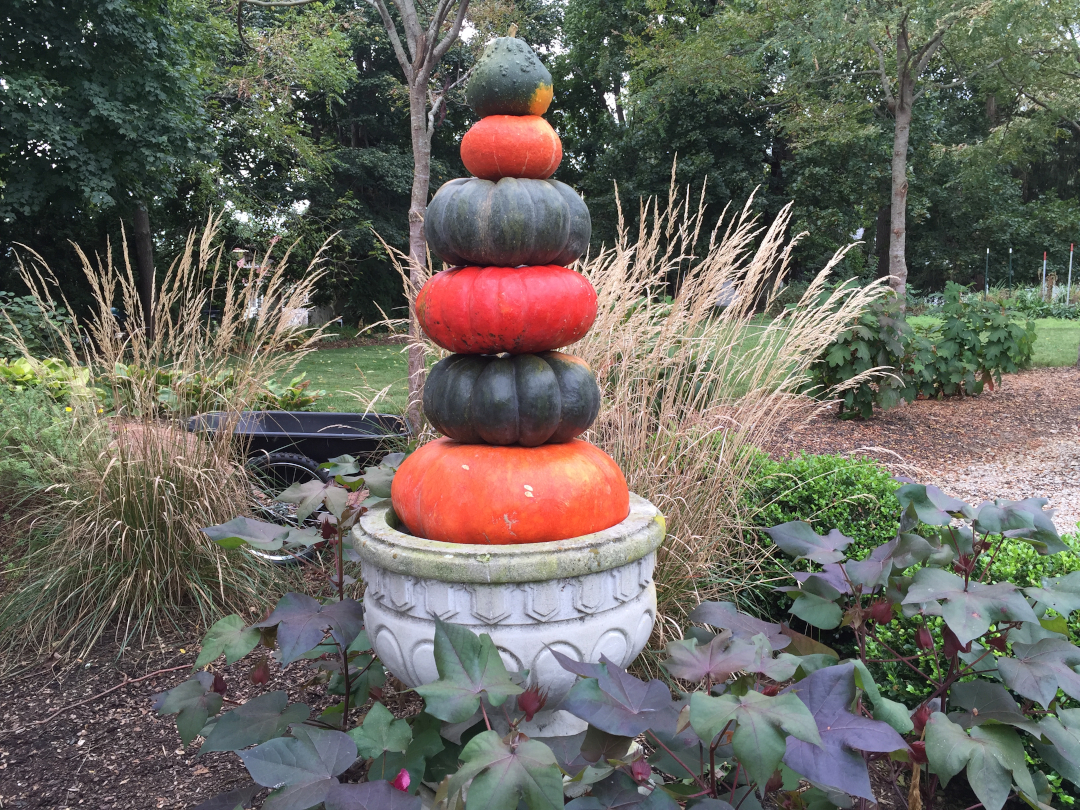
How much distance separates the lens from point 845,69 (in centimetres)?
1080

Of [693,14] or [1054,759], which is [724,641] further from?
[693,14]

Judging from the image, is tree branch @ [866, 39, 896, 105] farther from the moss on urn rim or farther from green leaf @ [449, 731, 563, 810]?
green leaf @ [449, 731, 563, 810]

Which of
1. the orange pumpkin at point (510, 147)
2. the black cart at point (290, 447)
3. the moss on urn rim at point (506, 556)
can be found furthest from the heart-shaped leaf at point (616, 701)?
the black cart at point (290, 447)

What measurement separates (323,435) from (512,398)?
83.2 inches

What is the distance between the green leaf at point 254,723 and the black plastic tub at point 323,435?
1758mm

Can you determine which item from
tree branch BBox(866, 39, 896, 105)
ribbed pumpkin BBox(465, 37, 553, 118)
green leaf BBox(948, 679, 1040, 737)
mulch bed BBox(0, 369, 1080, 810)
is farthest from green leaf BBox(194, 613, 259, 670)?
tree branch BBox(866, 39, 896, 105)

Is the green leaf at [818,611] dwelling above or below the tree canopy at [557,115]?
below

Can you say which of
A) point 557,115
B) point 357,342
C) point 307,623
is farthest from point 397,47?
point 557,115

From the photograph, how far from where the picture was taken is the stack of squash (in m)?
1.78

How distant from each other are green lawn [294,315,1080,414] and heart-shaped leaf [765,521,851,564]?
5569 millimetres

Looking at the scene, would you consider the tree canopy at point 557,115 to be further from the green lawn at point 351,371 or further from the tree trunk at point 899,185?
the green lawn at point 351,371

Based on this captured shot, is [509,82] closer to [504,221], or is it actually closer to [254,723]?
[504,221]

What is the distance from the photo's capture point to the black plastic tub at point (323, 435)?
3506 mm

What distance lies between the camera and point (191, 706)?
1725 millimetres
